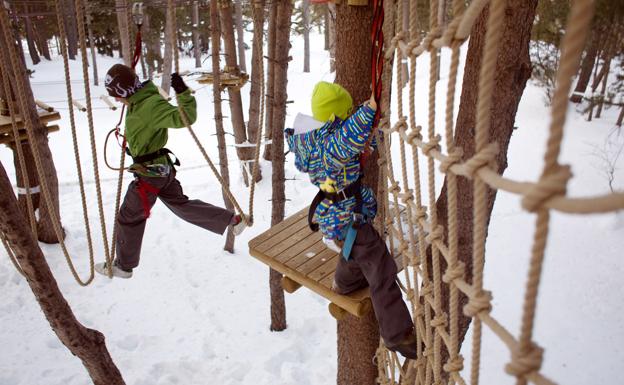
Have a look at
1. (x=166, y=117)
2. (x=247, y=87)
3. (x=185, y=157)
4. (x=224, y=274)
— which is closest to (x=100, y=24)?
(x=247, y=87)

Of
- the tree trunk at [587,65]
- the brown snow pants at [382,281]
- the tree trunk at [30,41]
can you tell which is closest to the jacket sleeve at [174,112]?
the brown snow pants at [382,281]

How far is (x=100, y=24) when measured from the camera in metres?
13.2

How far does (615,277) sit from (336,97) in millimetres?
4463

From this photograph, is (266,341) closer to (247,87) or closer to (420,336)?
(420,336)

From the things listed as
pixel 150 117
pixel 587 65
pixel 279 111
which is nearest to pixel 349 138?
pixel 150 117

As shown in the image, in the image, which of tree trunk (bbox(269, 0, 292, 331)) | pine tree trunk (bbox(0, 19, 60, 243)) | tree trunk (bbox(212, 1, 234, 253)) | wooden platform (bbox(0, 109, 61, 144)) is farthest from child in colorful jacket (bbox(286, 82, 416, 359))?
pine tree trunk (bbox(0, 19, 60, 243))

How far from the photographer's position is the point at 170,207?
2443mm

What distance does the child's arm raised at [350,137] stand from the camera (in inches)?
54.7

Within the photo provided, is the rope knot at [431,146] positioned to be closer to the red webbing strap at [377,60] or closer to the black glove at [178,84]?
the red webbing strap at [377,60]

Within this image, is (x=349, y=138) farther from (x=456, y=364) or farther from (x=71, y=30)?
(x=71, y=30)

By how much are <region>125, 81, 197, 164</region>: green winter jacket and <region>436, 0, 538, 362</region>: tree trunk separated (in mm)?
1112

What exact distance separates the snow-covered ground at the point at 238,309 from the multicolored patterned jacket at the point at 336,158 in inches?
89.1

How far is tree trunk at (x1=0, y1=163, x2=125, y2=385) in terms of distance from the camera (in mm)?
2227

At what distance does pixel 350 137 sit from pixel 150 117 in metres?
Result: 1.02
